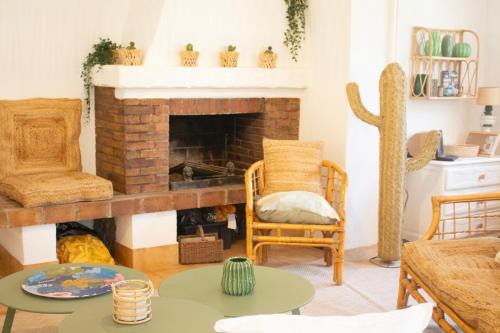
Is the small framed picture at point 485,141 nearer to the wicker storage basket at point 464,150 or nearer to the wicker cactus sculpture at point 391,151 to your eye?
the wicker storage basket at point 464,150

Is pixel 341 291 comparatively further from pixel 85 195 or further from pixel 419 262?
pixel 85 195

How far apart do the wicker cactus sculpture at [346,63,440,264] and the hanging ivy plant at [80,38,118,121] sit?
168cm

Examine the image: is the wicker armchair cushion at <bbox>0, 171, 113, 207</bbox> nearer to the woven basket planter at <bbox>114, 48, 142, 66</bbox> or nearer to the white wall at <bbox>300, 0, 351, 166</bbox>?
the woven basket planter at <bbox>114, 48, 142, 66</bbox>

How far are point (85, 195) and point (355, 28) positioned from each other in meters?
2.20

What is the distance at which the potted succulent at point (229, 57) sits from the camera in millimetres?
4691

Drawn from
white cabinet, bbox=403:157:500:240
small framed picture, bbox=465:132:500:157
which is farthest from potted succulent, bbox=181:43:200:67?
small framed picture, bbox=465:132:500:157

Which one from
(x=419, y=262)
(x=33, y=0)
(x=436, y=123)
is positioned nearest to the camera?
(x=419, y=262)

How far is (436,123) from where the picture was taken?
5.47 meters

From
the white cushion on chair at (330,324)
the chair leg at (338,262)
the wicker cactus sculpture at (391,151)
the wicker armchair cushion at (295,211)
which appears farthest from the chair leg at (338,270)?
the white cushion on chair at (330,324)

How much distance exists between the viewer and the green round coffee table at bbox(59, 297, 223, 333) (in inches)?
90.6

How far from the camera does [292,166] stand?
4.46 m

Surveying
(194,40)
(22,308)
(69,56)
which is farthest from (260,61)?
(22,308)

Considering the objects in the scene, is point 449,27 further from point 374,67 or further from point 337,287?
point 337,287

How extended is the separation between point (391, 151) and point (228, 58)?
133 cm
